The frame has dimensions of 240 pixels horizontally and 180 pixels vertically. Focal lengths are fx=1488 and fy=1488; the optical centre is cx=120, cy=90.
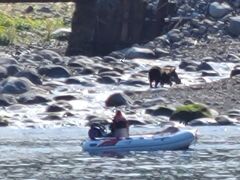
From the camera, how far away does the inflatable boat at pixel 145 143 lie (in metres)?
39.0

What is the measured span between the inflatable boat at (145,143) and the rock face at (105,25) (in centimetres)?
2177

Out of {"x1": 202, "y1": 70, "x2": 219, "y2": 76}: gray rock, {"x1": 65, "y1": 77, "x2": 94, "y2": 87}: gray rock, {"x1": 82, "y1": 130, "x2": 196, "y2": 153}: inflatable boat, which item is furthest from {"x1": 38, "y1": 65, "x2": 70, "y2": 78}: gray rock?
{"x1": 82, "y1": 130, "x2": 196, "y2": 153}: inflatable boat

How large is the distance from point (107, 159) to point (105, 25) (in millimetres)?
24349

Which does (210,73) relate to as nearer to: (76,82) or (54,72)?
(76,82)

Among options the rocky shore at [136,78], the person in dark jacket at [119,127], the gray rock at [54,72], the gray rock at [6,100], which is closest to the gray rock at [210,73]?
the rocky shore at [136,78]

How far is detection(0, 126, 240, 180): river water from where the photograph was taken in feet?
111

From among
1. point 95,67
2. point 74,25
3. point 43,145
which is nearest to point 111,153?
point 43,145

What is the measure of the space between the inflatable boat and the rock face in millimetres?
21775

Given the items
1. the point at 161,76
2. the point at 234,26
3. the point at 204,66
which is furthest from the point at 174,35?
the point at 161,76

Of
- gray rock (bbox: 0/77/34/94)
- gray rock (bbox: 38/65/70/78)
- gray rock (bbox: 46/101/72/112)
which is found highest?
gray rock (bbox: 38/65/70/78)

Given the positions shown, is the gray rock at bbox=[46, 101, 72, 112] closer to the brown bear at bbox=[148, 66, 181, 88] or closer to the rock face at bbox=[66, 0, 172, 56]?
the brown bear at bbox=[148, 66, 181, 88]

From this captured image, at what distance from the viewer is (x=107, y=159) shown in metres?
37.8

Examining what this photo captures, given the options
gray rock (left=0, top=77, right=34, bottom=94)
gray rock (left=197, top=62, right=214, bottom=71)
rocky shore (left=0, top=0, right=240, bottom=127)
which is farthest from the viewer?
gray rock (left=197, top=62, right=214, bottom=71)

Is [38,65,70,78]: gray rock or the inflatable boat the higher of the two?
[38,65,70,78]: gray rock
